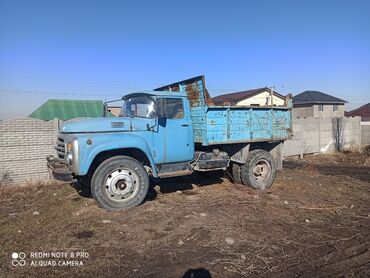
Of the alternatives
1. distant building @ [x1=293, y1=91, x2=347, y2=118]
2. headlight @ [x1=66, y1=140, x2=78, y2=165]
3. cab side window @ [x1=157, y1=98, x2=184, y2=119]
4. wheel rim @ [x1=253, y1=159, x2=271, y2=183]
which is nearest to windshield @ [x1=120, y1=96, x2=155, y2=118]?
cab side window @ [x1=157, y1=98, x2=184, y2=119]

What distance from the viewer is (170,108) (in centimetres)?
813

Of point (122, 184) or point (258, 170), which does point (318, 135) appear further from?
point (122, 184)

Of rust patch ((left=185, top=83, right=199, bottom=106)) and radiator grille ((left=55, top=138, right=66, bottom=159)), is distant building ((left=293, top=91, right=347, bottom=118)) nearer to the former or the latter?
rust patch ((left=185, top=83, right=199, bottom=106))

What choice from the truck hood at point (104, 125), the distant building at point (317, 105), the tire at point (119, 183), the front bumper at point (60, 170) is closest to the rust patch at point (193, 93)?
the truck hood at point (104, 125)

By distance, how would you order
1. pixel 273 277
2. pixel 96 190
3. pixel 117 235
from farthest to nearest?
pixel 96 190 < pixel 117 235 < pixel 273 277

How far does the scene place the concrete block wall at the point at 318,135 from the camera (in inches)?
682

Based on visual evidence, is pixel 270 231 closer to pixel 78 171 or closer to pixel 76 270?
pixel 76 270

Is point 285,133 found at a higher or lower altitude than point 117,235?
higher

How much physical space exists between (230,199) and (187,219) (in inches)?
68.7

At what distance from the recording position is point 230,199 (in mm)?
8109

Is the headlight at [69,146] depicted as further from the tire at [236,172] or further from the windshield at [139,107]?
the tire at [236,172]

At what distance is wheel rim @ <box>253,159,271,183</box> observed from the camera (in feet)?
32.0

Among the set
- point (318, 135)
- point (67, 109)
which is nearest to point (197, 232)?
point (318, 135)

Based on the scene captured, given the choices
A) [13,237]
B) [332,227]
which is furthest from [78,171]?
[332,227]
